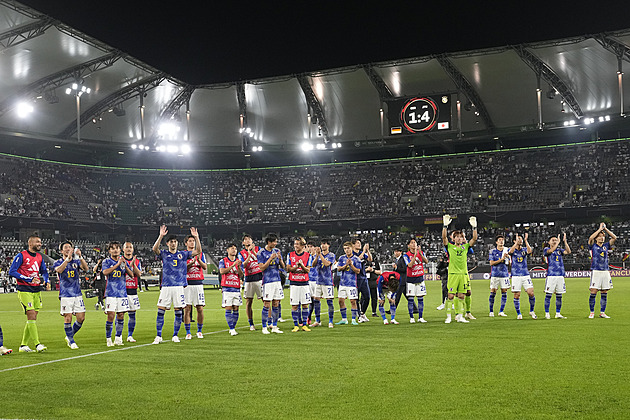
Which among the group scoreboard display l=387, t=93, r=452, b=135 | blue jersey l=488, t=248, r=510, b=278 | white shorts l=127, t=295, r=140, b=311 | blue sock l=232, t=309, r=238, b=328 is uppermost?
scoreboard display l=387, t=93, r=452, b=135

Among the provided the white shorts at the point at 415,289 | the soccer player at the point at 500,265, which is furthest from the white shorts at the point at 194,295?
the soccer player at the point at 500,265

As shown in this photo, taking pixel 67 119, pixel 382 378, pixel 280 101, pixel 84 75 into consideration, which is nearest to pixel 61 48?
pixel 84 75

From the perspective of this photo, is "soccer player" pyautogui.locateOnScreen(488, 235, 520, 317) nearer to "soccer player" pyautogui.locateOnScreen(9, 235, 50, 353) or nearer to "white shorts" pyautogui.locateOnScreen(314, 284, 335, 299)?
"white shorts" pyautogui.locateOnScreen(314, 284, 335, 299)

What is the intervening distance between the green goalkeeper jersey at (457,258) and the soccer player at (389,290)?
1.86 m

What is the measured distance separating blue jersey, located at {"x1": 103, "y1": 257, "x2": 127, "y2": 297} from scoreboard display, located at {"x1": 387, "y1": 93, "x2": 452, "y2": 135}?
104 ft

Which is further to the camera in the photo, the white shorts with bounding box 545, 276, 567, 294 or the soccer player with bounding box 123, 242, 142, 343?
the white shorts with bounding box 545, 276, 567, 294

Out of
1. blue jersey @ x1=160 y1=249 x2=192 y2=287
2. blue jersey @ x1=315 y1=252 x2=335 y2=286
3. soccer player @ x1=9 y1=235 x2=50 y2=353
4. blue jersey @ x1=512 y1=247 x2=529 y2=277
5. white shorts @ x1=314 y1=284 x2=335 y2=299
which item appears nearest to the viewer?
soccer player @ x1=9 y1=235 x2=50 y2=353

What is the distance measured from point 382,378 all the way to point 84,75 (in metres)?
42.5

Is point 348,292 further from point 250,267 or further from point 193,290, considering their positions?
point 193,290

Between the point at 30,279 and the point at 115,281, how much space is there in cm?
179

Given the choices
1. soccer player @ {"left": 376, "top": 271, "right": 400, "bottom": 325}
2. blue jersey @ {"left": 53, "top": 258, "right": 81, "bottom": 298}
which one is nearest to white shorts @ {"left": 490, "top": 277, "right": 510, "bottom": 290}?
soccer player @ {"left": 376, "top": 271, "right": 400, "bottom": 325}

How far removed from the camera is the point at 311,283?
18969mm

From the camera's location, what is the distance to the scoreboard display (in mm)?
42844

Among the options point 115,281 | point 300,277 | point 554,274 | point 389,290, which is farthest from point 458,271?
point 115,281
